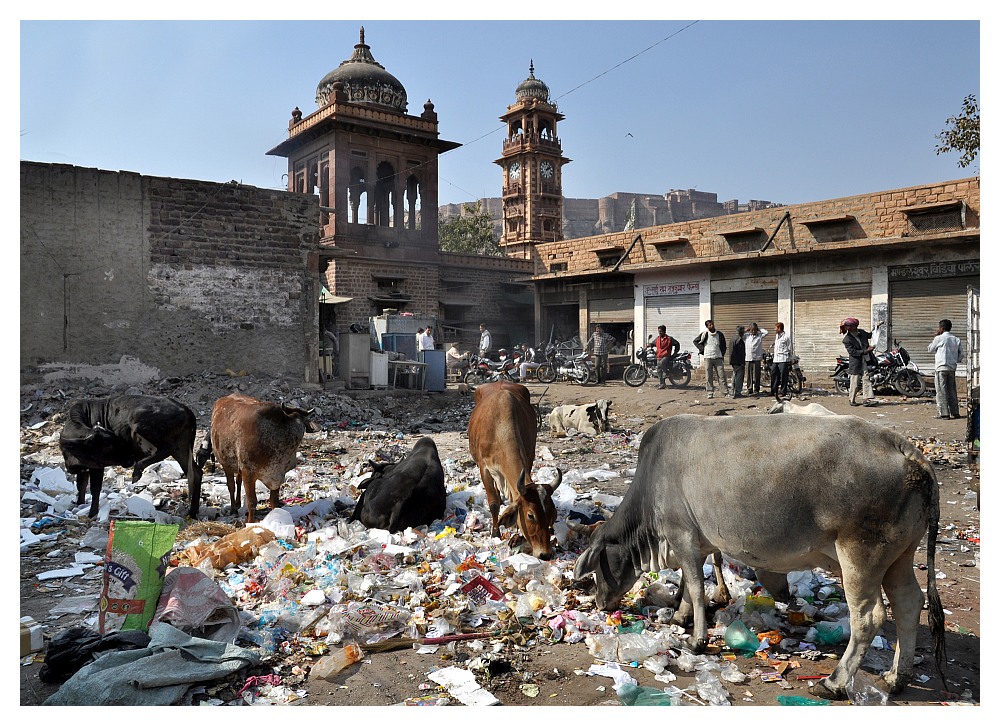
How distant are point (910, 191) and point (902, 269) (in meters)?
1.78

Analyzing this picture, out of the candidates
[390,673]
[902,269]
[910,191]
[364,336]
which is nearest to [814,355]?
[902,269]

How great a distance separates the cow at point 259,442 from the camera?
6.32 metres

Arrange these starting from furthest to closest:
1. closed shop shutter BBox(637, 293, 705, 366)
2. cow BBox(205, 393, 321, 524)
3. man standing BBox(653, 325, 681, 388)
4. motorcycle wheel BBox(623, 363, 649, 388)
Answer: closed shop shutter BBox(637, 293, 705, 366)
motorcycle wheel BBox(623, 363, 649, 388)
man standing BBox(653, 325, 681, 388)
cow BBox(205, 393, 321, 524)

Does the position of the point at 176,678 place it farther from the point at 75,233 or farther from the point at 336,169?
the point at 336,169

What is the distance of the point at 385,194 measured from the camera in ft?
98.2

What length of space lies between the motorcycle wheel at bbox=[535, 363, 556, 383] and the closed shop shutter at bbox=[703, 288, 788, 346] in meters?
4.69

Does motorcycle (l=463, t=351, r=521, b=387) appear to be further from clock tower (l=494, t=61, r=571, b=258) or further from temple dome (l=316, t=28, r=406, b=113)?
clock tower (l=494, t=61, r=571, b=258)

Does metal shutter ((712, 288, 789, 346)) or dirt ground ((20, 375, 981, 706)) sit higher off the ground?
metal shutter ((712, 288, 789, 346))

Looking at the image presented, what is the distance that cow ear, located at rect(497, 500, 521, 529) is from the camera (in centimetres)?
530

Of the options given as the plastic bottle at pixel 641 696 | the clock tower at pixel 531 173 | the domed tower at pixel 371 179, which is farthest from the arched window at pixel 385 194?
the plastic bottle at pixel 641 696

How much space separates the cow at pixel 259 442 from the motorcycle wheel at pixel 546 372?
43.9ft

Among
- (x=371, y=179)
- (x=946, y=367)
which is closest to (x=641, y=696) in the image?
(x=946, y=367)

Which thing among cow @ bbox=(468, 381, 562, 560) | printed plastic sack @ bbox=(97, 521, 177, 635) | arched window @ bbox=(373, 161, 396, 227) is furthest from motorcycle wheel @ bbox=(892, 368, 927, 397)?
arched window @ bbox=(373, 161, 396, 227)

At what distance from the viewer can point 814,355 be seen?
55.3ft
